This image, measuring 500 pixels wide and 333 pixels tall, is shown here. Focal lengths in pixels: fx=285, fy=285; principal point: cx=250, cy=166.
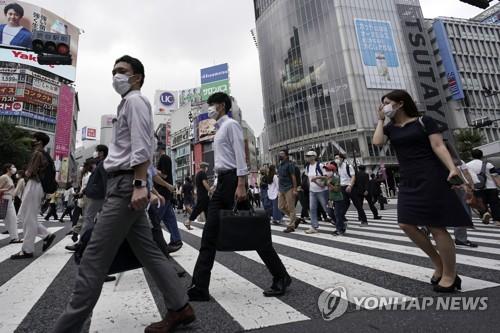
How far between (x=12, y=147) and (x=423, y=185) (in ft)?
103

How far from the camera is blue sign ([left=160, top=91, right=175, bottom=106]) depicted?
83.1 metres

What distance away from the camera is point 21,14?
154 ft

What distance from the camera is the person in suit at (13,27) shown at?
45.6 m

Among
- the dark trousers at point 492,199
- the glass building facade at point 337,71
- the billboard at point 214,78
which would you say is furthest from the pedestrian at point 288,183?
the billboard at point 214,78

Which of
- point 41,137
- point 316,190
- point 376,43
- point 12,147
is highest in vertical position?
point 376,43

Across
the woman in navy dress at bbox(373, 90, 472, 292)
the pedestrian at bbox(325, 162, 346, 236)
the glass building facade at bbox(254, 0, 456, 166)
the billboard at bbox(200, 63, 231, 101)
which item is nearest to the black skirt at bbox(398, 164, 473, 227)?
the woman in navy dress at bbox(373, 90, 472, 292)

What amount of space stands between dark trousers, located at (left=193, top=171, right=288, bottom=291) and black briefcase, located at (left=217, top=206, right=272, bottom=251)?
0.11 metres

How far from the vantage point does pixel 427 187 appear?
89.5 inches

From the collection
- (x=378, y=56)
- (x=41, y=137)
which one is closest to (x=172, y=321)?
(x=41, y=137)

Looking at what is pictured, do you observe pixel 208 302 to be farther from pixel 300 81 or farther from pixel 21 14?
pixel 21 14

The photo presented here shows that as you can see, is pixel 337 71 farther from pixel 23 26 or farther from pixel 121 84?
pixel 23 26

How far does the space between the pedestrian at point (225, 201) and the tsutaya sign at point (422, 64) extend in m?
52.6

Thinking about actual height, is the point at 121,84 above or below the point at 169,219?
above

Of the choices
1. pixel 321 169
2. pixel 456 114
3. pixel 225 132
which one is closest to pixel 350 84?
pixel 456 114
